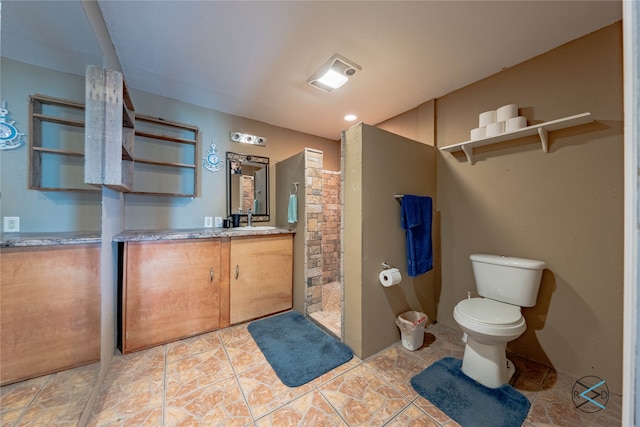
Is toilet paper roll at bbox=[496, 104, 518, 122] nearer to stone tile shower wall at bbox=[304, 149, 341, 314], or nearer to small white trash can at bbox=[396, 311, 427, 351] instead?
stone tile shower wall at bbox=[304, 149, 341, 314]

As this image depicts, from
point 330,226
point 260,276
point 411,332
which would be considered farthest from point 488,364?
point 330,226

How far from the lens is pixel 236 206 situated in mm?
2883

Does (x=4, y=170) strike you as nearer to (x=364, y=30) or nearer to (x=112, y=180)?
(x=112, y=180)

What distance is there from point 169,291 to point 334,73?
8.02 ft

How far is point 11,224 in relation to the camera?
3.36 ft

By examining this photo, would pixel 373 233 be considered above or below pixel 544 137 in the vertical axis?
below

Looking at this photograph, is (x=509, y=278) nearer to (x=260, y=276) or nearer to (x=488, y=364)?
(x=488, y=364)

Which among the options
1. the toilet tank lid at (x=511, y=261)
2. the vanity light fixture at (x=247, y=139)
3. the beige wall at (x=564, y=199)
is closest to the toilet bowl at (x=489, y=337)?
the toilet tank lid at (x=511, y=261)

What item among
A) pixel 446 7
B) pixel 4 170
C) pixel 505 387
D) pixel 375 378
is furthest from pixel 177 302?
pixel 446 7

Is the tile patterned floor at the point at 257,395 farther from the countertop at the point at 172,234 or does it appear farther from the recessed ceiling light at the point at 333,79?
the recessed ceiling light at the point at 333,79

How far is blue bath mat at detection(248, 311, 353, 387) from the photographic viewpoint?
169cm

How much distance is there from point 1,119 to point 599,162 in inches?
132

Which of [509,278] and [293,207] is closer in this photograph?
[509,278]

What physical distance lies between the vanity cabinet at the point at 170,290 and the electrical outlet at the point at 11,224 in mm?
778
